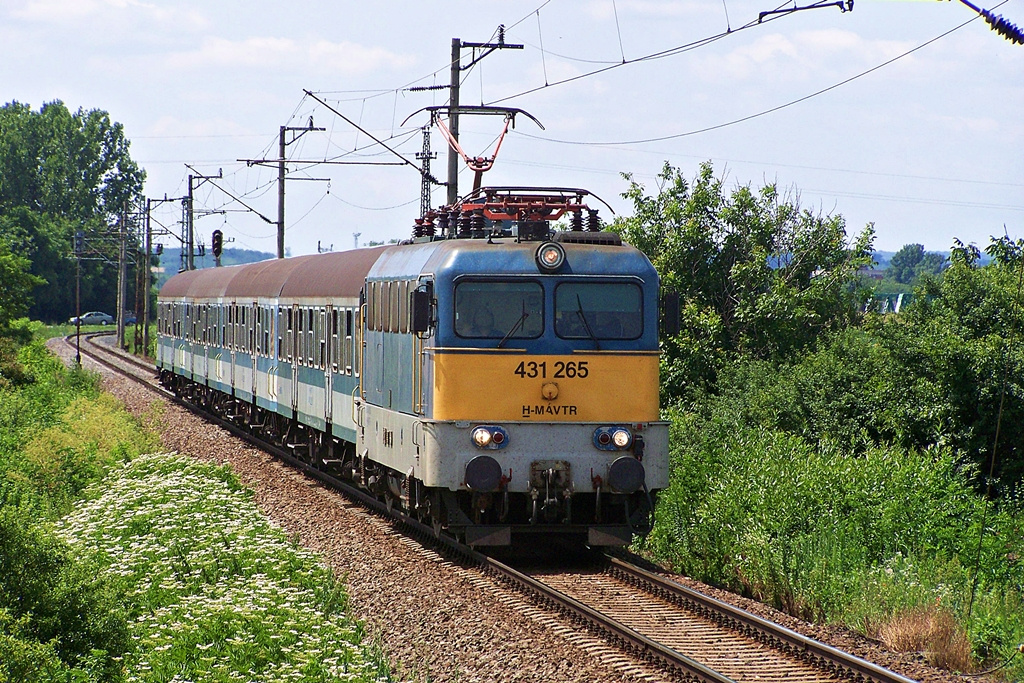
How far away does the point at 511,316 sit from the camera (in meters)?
→ 12.6

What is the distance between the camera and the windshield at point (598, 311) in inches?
499

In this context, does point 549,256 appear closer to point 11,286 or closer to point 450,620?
point 450,620

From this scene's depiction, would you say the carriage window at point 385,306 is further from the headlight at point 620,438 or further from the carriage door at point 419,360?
the headlight at point 620,438

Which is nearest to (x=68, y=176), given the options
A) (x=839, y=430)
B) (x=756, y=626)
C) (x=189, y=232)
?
(x=189, y=232)

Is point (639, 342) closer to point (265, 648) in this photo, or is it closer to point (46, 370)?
point (265, 648)

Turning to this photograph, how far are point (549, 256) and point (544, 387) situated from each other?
1249 mm

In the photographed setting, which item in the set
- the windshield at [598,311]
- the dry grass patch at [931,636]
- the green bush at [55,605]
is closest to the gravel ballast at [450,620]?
the dry grass patch at [931,636]

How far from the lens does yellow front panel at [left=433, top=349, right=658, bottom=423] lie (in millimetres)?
12398

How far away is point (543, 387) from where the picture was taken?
12516 mm

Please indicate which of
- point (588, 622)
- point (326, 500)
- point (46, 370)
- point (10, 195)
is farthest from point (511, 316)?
point (10, 195)

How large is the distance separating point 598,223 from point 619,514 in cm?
328

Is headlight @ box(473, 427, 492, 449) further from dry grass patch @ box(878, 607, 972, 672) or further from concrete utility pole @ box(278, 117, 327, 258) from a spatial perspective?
concrete utility pole @ box(278, 117, 327, 258)

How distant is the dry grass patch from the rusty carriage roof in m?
8.33

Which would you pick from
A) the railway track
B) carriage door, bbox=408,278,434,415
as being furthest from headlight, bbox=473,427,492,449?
the railway track
